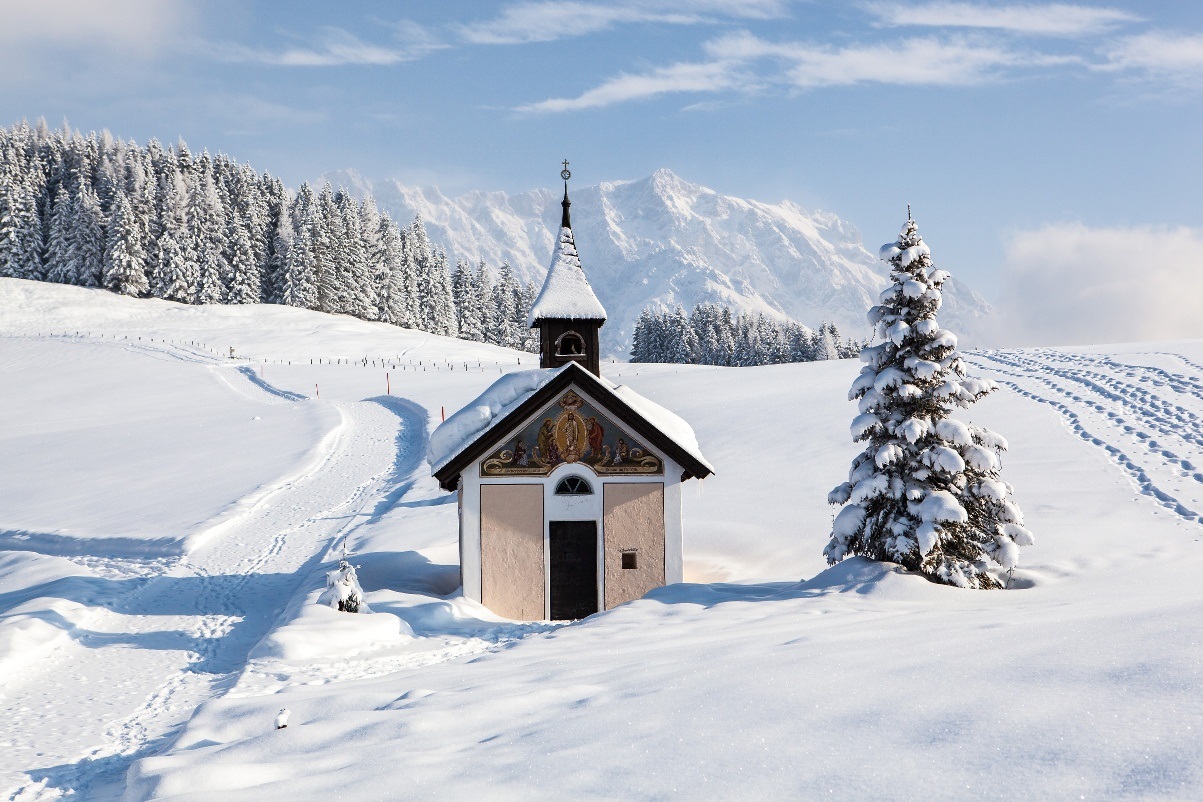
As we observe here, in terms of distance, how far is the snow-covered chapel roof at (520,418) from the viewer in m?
18.3

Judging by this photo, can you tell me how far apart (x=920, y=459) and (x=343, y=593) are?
1057 cm

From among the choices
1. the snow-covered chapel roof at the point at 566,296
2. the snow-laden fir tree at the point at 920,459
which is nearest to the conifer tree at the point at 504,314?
the snow-covered chapel roof at the point at 566,296

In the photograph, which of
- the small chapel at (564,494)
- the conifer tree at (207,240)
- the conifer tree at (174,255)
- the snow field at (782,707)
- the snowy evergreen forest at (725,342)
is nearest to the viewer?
the snow field at (782,707)

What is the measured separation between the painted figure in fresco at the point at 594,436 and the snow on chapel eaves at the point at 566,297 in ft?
8.27

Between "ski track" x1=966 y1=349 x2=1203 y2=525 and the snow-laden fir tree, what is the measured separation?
8.17 m

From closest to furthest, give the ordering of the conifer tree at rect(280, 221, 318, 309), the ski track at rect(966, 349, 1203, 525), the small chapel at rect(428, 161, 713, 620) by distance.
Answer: the small chapel at rect(428, 161, 713, 620) → the ski track at rect(966, 349, 1203, 525) → the conifer tree at rect(280, 221, 318, 309)

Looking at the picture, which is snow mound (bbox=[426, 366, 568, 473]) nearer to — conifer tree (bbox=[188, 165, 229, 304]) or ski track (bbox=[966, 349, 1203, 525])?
ski track (bbox=[966, 349, 1203, 525])

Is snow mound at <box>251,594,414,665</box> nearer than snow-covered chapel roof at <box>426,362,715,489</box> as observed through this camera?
Yes

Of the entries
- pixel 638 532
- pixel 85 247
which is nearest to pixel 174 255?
pixel 85 247

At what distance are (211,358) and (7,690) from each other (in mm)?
55361

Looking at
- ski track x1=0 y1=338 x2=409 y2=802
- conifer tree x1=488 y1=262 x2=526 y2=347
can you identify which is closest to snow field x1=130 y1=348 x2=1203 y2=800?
ski track x1=0 y1=338 x2=409 y2=802

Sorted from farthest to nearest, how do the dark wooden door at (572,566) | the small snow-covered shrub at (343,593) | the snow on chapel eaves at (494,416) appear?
the dark wooden door at (572,566)
the snow on chapel eaves at (494,416)
the small snow-covered shrub at (343,593)

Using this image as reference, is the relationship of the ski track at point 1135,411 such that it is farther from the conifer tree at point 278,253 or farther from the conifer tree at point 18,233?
the conifer tree at point 18,233

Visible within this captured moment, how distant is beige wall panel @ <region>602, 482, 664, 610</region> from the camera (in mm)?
19062
